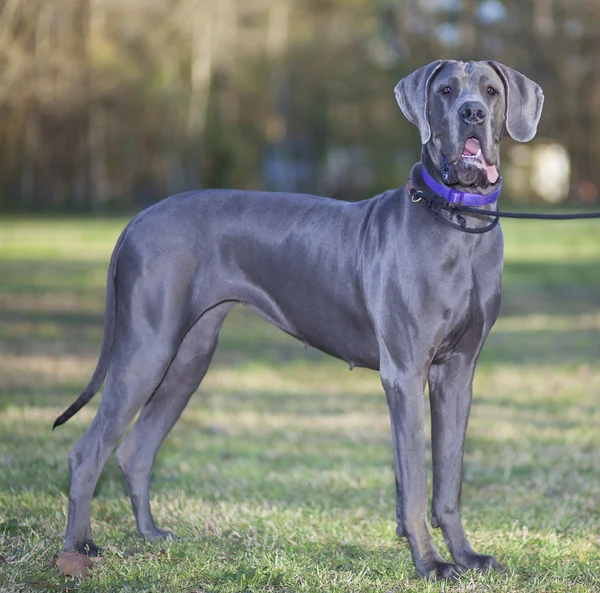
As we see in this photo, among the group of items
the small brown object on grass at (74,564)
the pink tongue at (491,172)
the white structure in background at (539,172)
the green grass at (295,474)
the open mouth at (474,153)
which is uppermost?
the open mouth at (474,153)

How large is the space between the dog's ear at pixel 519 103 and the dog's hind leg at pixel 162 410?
1616 mm

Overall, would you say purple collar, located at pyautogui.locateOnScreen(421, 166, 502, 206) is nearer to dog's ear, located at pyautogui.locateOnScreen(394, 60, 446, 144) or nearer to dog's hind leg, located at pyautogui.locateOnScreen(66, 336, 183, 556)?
dog's ear, located at pyautogui.locateOnScreen(394, 60, 446, 144)

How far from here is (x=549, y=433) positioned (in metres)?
7.25

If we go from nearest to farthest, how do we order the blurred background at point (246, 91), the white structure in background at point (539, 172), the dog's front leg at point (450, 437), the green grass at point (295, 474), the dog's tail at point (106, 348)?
the green grass at point (295, 474), the dog's front leg at point (450, 437), the dog's tail at point (106, 348), the blurred background at point (246, 91), the white structure in background at point (539, 172)

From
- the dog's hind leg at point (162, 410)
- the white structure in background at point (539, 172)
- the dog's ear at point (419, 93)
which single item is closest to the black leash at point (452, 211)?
the dog's ear at point (419, 93)

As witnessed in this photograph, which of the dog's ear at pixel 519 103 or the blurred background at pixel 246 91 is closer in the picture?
the dog's ear at pixel 519 103

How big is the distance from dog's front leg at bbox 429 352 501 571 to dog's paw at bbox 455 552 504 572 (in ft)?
0.06

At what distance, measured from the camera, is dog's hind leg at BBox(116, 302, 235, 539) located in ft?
16.3

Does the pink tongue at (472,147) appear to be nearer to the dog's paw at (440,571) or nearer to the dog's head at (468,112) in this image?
the dog's head at (468,112)

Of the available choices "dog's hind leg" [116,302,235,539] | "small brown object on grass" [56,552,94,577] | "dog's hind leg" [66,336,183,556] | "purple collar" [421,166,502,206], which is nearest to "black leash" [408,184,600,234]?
"purple collar" [421,166,502,206]

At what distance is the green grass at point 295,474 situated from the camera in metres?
4.31

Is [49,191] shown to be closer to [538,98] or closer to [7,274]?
[7,274]

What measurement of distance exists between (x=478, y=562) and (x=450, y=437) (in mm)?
544

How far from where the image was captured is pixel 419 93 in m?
4.25
